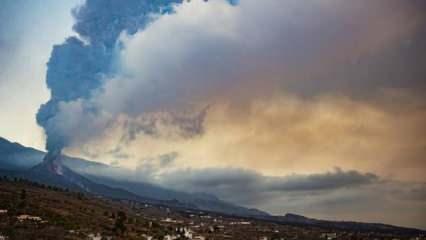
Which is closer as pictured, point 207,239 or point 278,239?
point 207,239

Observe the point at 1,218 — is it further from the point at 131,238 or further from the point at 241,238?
the point at 241,238

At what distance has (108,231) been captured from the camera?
129000mm

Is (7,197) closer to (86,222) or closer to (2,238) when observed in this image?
(86,222)

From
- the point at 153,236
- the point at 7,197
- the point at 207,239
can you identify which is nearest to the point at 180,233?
the point at 207,239

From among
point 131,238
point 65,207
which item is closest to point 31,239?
point 131,238

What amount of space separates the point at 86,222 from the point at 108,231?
7.14 metres

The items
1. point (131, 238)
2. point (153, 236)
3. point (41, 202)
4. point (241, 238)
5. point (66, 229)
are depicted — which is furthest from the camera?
point (241, 238)

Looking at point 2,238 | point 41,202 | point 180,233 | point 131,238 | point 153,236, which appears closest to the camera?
point 2,238

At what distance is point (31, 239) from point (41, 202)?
169ft

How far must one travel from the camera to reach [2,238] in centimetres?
10088

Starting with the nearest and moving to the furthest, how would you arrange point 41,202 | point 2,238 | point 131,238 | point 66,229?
point 2,238 → point 66,229 → point 131,238 → point 41,202

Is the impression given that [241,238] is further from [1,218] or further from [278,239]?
[1,218]

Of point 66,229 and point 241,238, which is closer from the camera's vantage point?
point 66,229

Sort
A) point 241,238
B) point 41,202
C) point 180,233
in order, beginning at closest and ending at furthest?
point 41,202 < point 180,233 < point 241,238
